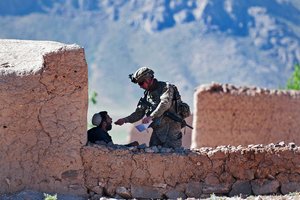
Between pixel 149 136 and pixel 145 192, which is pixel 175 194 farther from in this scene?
pixel 149 136

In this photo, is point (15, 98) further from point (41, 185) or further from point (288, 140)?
point (288, 140)

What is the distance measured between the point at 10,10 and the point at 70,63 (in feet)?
237

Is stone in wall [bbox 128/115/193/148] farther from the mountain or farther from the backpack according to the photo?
the mountain

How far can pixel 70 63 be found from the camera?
30.8 ft

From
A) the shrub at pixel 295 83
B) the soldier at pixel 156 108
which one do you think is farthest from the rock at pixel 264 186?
the shrub at pixel 295 83

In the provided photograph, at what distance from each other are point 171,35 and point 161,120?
69338 mm

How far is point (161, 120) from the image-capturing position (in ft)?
32.9

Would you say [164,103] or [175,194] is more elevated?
[164,103]

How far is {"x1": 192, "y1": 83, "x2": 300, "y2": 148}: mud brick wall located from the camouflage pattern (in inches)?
288

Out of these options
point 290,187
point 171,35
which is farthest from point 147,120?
point 171,35

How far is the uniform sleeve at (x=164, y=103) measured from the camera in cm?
971

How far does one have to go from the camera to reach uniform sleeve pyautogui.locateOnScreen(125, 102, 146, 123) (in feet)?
33.3

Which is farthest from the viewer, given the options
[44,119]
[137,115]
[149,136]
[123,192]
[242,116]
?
[149,136]

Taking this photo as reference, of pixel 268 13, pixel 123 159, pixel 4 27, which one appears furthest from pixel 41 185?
pixel 268 13
